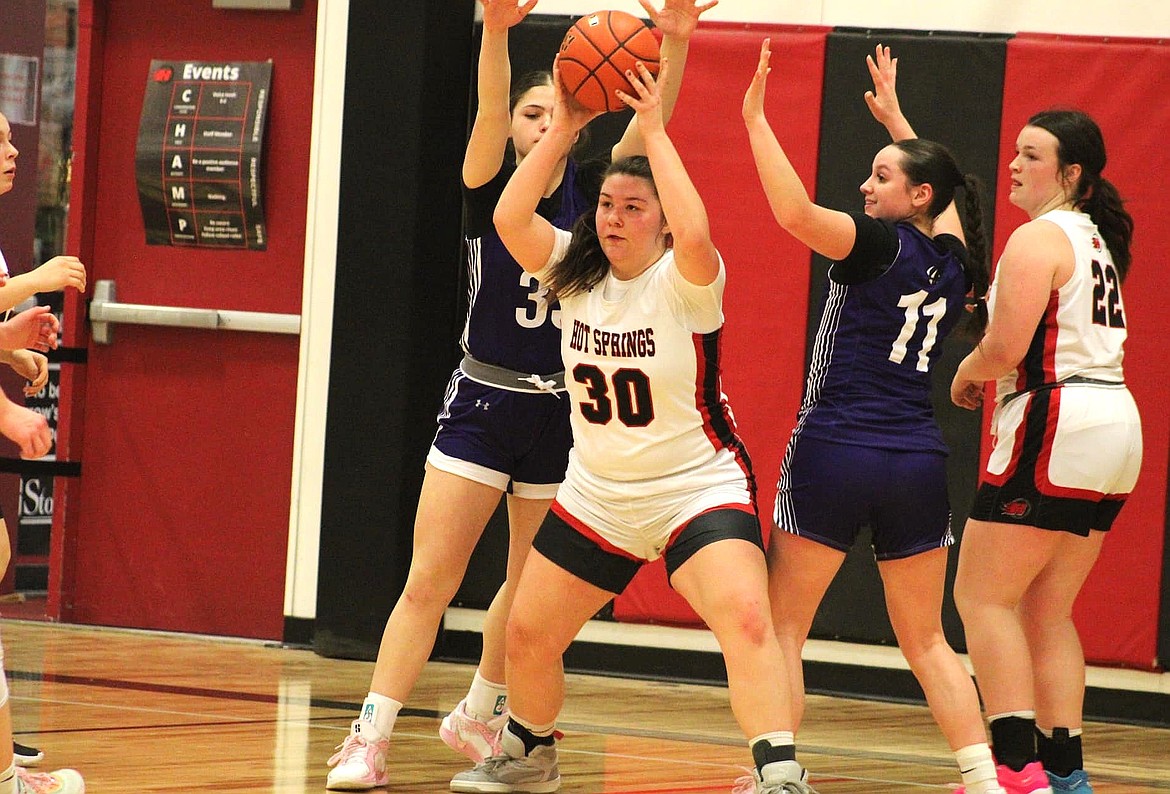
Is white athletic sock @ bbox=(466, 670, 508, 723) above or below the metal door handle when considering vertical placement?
below

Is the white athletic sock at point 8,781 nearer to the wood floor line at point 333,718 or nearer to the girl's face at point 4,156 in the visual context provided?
the wood floor line at point 333,718

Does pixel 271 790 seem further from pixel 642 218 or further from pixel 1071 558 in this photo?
pixel 1071 558

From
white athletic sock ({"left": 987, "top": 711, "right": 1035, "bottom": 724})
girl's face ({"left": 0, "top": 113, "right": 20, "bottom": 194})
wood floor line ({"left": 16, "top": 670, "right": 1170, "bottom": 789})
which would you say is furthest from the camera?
wood floor line ({"left": 16, "top": 670, "right": 1170, "bottom": 789})

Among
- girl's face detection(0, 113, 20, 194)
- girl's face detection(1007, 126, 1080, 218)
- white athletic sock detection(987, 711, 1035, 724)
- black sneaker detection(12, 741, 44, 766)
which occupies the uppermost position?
girl's face detection(1007, 126, 1080, 218)

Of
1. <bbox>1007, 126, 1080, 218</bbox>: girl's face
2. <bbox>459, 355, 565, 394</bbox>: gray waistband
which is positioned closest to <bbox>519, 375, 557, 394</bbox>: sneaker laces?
<bbox>459, 355, 565, 394</bbox>: gray waistband

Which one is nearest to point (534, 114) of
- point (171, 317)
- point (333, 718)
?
point (333, 718)

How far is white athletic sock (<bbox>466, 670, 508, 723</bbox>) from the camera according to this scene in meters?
4.49

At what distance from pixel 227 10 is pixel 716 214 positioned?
2.51 m

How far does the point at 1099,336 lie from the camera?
4332 mm

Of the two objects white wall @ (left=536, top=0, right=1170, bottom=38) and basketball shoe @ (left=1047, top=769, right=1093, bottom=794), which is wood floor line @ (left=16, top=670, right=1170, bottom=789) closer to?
basketball shoe @ (left=1047, top=769, right=1093, bottom=794)

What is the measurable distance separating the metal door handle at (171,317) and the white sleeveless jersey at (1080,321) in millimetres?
3736

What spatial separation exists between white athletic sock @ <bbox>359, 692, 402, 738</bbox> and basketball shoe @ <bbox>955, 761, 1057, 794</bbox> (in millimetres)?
1660

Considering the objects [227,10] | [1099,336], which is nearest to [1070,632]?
[1099,336]

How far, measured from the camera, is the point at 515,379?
4363 millimetres
